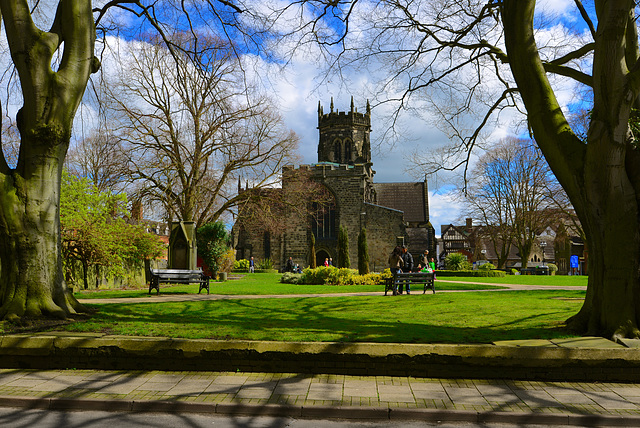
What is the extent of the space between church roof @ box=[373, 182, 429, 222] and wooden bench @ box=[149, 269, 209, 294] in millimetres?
41670

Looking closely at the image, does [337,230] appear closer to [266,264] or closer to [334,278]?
[266,264]

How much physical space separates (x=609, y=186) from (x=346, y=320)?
4524 millimetres

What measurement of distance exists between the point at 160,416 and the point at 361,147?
5272cm

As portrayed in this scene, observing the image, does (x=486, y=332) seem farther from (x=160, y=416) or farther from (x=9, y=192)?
(x=9, y=192)

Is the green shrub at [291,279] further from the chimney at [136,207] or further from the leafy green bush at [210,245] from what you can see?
the chimney at [136,207]

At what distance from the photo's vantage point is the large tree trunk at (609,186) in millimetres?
6094

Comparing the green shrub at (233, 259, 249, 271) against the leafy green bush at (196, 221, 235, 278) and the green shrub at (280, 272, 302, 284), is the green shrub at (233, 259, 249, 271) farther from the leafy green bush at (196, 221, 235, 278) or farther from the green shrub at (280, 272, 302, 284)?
the green shrub at (280, 272, 302, 284)

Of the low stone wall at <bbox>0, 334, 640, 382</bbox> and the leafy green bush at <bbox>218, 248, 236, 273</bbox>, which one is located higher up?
the leafy green bush at <bbox>218, 248, 236, 273</bbox>

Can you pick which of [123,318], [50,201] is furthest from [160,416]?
[50,201]

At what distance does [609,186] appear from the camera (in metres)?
6.20

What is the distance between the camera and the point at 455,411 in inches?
165

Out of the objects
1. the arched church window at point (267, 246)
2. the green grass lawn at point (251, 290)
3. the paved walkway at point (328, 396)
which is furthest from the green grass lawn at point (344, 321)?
the arched church window at point (267, 246)

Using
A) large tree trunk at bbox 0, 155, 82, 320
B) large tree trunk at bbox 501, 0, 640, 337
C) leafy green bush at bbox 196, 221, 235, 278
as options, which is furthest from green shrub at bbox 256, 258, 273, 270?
large tree trunk at bbox 501, 0, 640, 337

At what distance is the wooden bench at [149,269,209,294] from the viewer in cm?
1408
